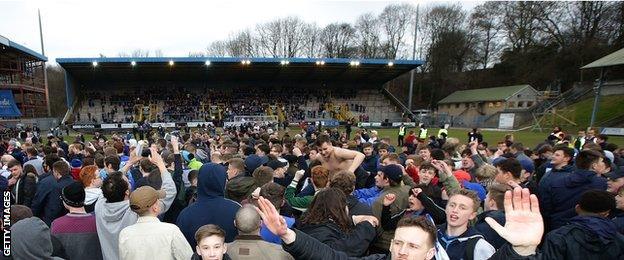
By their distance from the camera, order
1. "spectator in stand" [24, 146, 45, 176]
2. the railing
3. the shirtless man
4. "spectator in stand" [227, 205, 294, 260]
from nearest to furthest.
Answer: "spectator in stand" [227, 205, 294, 260]
the shirtless man
"spectator in stand" [24, 146, 45, 176]
the railing

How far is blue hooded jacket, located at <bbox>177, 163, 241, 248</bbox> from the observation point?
10.2 feet

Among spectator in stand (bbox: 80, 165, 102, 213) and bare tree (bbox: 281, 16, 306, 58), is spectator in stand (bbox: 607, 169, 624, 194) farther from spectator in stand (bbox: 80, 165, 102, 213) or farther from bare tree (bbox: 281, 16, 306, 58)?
bare tree (bbox: 281, 16, 306, 58)

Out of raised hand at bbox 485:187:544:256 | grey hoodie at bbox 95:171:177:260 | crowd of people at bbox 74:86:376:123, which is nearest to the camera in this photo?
raised hand at bbox 485:187:544:256

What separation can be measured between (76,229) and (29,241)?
0.78 metres

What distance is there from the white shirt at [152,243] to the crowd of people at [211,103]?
3552 cm

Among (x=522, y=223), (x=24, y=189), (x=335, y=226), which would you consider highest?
(x=522, y=223)

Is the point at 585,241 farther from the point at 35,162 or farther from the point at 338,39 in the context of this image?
the point at 338,39

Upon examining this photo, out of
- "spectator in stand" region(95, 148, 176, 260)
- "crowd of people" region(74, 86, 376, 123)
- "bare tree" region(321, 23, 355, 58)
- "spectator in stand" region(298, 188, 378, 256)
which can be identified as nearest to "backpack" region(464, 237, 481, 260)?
"spectator in stand" region(298, 188, 378, 256)

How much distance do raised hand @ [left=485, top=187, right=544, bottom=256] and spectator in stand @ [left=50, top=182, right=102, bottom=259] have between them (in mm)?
3395

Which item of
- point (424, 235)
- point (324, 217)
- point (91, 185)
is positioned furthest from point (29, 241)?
point (424, 235)

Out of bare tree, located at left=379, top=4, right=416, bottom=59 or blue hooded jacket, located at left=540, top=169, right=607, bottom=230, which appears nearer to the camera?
blue hooded jacket, located at left=540, top=169, right=607, bottom=230

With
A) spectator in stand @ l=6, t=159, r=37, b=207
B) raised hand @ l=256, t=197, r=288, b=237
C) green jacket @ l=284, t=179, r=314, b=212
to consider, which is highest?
raised hand @ l=256, t=197, r=288, b=237

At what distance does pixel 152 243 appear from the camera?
2744 mm

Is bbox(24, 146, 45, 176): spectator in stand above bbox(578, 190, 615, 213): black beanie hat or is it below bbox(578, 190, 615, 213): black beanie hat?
below
